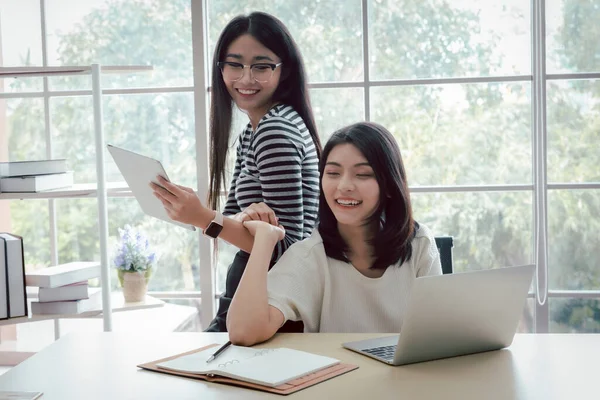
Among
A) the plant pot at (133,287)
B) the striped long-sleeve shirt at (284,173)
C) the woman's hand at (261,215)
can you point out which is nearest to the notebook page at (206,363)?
the woman's hand at (261,215)

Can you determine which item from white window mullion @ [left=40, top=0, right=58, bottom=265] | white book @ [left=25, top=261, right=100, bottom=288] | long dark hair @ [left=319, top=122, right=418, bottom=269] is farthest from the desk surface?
white window mullion @ [left=40, top=0, right=58, bottom=265]

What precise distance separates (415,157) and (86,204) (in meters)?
1.44

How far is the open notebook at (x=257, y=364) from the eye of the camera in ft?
4.85

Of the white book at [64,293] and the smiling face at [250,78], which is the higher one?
the smiling face at [250,78]

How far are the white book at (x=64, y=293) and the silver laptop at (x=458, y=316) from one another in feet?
5.53

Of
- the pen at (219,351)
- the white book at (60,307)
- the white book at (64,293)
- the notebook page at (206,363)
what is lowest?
the white book at (60,307)

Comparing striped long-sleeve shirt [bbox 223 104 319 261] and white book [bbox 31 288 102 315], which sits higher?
striped long-sleeve shirt [bbox 223 104 319 261]

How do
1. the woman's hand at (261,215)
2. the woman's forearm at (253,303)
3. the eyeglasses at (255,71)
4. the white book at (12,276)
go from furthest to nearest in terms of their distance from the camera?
the white book at (12,276), the eyeglasses at (255,71), the woman's hand at (261,215), the woman's forearm at (253,303)

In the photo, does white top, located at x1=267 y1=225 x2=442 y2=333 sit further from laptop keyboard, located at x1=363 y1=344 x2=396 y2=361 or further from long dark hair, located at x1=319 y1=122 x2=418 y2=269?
laptop keyboard, located at x1=363 y1=344 x2=396 y2=361

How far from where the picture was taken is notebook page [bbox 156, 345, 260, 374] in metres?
1.55

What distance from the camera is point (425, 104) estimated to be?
3328mm

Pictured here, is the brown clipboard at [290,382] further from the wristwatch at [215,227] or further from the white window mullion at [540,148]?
the white window mullion at [540,148]

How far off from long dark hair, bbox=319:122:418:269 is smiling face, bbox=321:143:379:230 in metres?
0.02

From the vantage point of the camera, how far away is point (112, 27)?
3480 mm
